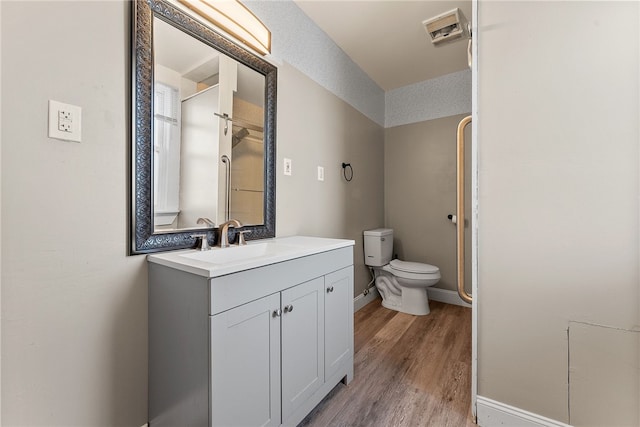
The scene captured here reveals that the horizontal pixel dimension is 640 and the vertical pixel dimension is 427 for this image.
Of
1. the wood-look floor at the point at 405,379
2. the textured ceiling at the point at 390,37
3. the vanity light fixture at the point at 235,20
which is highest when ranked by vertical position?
the textured ceiling at the point at 390,37

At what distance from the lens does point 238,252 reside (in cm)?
146

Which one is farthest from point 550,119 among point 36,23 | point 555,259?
point 36,23

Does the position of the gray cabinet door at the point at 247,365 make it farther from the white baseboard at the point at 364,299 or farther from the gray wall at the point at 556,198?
the white baseboard at the point at 364,299

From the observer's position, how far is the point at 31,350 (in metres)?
0.90

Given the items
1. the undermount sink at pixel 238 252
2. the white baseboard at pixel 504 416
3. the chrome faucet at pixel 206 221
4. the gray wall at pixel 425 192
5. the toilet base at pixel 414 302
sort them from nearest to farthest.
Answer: the white baseboard at pixel 504 416 < the undermount sink at pixel 238 252 < the chrome faucet at pixel 206 221 < the toilet base at pixel 414 302 < the gray wall at pixel 425 192

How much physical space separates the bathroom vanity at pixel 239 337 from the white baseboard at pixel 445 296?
1.97 meters

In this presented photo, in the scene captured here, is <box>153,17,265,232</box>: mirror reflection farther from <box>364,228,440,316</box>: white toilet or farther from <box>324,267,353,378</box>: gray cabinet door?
<box>364,228,440,316</box>: white toilet

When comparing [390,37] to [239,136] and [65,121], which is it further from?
[65,121]

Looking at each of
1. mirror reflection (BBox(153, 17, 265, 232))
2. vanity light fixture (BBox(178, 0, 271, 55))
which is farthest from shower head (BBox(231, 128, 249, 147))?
vanity light fixture (BBox(178, 0, 271, 55))

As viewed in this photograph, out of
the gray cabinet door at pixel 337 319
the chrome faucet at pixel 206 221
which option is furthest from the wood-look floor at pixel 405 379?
the chrome faucet at pixel 206 221

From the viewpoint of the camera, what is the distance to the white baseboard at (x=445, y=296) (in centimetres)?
290

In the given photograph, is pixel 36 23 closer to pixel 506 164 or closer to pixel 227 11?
pixel 227 11

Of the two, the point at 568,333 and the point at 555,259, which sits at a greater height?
the point at 555,259

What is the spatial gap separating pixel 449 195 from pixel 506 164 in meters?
1.75
